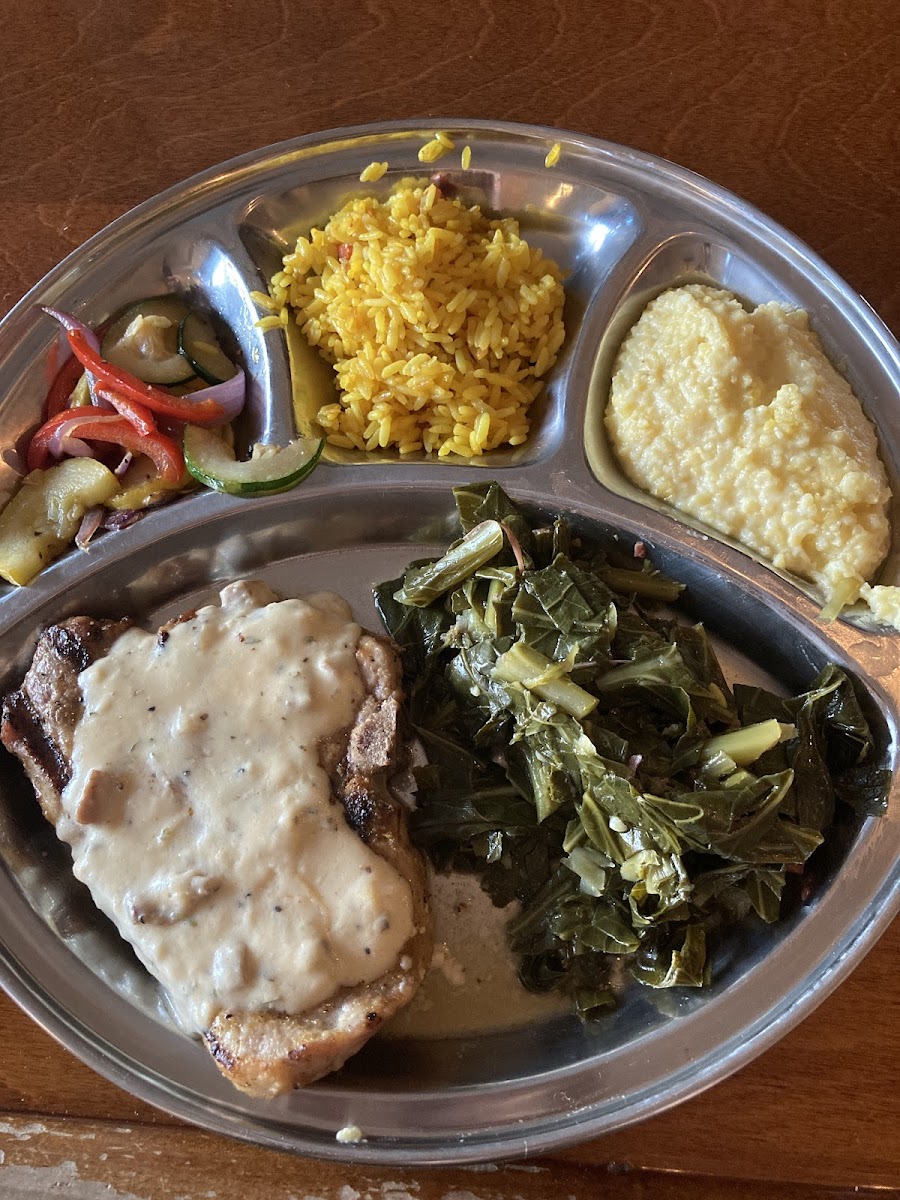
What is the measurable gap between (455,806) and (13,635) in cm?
144

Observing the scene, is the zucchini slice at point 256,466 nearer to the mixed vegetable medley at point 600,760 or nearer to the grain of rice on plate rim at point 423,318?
the grain of rice on plate rim at point 423,318

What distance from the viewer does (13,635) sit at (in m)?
2.64

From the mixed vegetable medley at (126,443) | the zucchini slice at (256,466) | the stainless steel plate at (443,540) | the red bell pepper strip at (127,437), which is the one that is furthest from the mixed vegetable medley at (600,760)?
the red bell pepper strip at (127,437)

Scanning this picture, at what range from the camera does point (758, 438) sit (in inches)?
93.5

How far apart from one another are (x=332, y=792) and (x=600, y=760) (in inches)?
28.0

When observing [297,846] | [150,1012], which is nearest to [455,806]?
[297,846]

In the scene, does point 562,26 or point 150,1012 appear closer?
point 150,1012

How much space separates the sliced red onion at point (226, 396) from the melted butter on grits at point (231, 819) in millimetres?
675

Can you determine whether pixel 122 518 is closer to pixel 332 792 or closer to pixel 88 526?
pixel 88 526

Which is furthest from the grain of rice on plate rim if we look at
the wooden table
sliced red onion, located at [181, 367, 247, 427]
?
the wooden table

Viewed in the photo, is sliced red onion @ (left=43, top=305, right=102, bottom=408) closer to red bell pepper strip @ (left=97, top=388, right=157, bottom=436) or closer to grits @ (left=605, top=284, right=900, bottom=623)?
red bell pepper strip @ (left=97, top=388, right=157, bottom=436)

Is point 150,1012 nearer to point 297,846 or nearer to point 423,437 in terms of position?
point 297,846

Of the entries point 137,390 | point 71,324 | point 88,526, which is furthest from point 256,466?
point 71,324

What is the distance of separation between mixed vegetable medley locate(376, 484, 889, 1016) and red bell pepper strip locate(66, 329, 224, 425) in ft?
2.77
